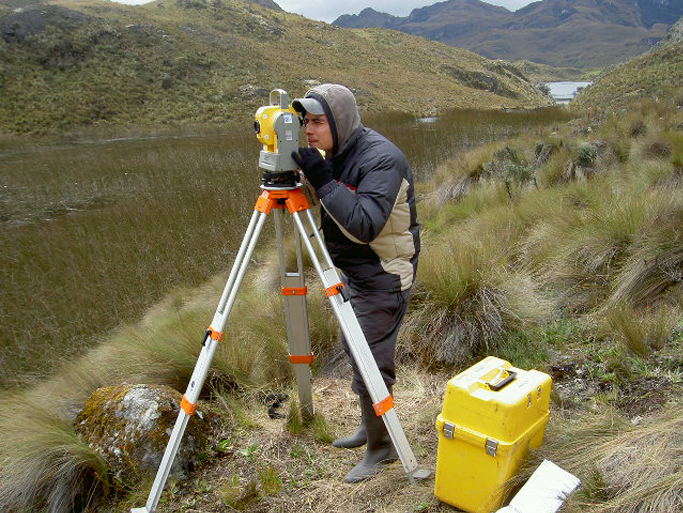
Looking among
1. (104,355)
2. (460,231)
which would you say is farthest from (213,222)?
(104,355)

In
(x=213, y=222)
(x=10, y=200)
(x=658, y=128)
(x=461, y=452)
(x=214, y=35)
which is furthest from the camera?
(x=214, y=35)

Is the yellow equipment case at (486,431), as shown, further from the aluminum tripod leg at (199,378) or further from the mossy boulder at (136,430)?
the mossy boulder at (136,430)

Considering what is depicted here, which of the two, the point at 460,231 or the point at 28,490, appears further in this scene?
the point at 460,231

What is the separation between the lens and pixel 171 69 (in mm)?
30797

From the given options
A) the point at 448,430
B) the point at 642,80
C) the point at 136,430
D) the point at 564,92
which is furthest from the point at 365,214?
the point at 564,92

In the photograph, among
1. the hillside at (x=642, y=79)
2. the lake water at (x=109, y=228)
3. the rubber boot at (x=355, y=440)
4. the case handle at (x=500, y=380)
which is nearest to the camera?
the case handle at (x=500, y=380)

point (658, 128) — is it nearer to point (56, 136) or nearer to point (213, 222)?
point (213, 222)

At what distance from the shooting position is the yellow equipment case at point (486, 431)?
180 centimetres

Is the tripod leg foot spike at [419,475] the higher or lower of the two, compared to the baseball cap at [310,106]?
lower

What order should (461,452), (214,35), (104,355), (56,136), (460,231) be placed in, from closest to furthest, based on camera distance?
1. (461,452)
2. (104,355)
3. (460,231)
4. (56,136)
5. (214,35)

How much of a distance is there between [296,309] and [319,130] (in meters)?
0.91

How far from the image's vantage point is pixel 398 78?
41781mm

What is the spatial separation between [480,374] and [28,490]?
210cm

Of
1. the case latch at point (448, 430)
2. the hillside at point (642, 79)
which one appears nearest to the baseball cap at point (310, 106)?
the case latch at point (448, 430)
